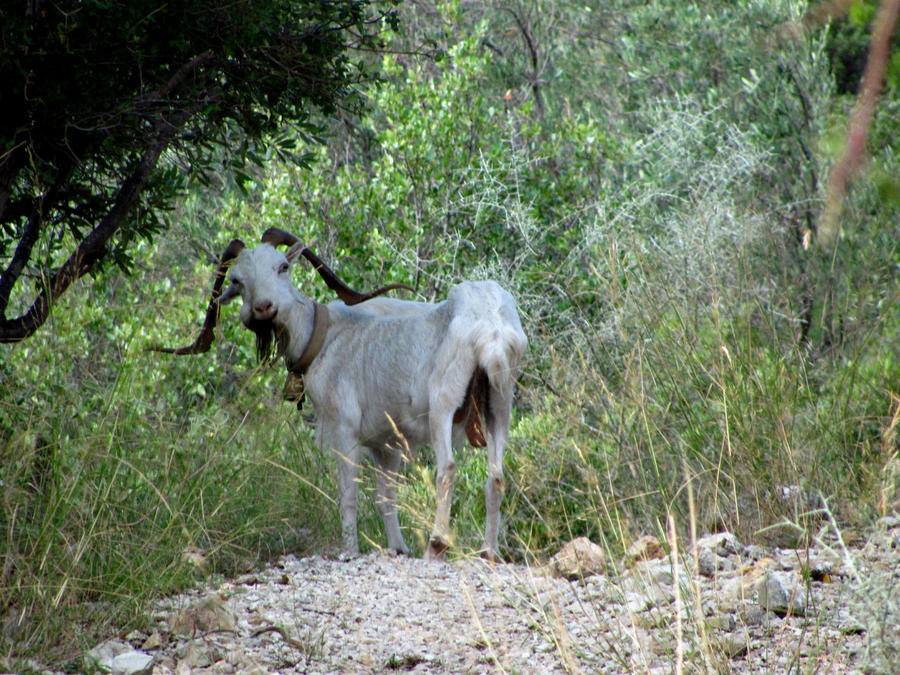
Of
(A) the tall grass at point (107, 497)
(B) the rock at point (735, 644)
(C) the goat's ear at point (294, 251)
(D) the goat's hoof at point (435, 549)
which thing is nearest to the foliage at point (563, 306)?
(A) the tall grass at point (107, 497)

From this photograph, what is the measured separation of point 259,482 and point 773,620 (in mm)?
3032

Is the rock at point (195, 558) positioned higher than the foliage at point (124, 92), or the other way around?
the foliage at point (124, 92)

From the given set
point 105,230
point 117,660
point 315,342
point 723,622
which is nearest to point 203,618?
point 117,660

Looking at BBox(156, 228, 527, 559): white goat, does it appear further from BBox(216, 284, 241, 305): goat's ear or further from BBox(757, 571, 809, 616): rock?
BBox(757, 571, 809, 616): rock

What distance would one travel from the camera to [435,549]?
6.09 meters

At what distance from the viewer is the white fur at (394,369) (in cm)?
614

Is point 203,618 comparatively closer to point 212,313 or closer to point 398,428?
point 398,428

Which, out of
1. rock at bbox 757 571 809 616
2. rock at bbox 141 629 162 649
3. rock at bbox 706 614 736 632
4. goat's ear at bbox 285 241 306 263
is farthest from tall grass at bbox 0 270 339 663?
rock at bbox 757 571 809 616

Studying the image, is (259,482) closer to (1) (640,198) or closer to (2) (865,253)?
(2) (865,253)

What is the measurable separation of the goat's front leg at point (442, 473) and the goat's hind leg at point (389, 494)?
43cm

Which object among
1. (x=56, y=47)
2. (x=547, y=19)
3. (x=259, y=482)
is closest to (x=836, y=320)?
(x=259, y=482)

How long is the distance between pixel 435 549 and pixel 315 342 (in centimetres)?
168

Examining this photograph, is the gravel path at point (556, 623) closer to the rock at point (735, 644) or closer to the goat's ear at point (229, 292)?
the rock at point (735, 644)

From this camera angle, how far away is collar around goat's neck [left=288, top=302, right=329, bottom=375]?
6930 mm
